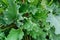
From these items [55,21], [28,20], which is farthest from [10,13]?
[55,21]

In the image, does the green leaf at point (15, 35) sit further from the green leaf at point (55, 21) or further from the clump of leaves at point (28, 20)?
the green leaf at point (55, 21)

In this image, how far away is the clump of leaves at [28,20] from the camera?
154cm

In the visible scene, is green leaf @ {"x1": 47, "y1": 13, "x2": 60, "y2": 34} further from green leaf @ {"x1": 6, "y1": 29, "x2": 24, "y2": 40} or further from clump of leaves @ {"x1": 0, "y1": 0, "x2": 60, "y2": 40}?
green leaf @ {"x1": 6, "y1": 29, "x2": 24, "y2": 40}

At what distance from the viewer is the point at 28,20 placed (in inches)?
62.8

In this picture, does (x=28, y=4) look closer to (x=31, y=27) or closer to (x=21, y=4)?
(x=21, y=4)

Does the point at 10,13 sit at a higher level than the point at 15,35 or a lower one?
higher

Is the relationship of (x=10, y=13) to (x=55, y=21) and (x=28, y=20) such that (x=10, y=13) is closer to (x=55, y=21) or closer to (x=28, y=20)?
(x=28, y=20)

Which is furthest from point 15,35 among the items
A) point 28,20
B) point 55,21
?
point 55,21

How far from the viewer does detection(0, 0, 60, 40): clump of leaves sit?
5.06 feet

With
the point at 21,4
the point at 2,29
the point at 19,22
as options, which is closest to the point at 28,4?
the point at 21,4

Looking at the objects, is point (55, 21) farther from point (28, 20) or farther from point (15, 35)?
point (15, 35)

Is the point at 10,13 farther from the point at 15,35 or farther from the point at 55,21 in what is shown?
the point at 55,21

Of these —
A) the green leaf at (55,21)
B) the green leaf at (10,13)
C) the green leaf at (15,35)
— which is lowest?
the green leaf at (15,35)

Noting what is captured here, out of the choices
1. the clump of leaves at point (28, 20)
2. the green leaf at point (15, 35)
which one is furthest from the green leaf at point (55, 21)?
the green leaf at point (15, 35)
